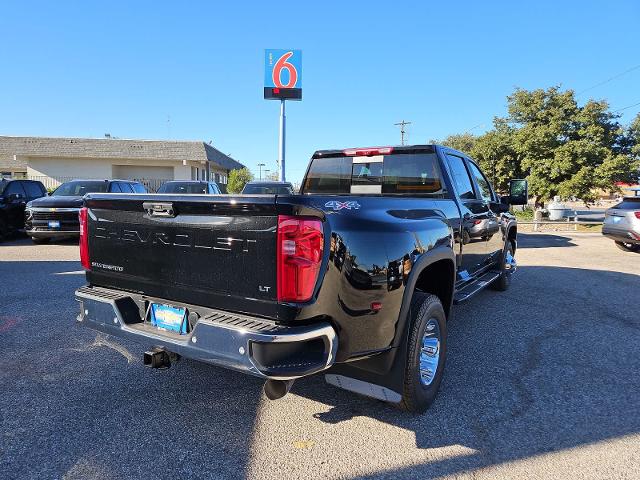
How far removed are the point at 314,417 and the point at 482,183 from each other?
384 centimetres

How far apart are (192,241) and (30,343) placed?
2.88 m

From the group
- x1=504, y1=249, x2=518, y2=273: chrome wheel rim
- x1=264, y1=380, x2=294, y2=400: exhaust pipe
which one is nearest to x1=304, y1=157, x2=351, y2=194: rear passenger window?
x1=264, y1=380, x2=294, y2=400: exhaust pipe

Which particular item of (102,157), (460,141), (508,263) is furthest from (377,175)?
(460,141)

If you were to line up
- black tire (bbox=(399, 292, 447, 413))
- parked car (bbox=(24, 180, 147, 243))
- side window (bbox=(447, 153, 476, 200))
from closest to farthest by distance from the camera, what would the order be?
black tire (bbox=(399, 292, 447, 413))
side window (bbox=(447, 153, 476, 200))
parked car (bbox=(24, 180, 147, 243))

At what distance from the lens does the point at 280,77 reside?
86.4 feet

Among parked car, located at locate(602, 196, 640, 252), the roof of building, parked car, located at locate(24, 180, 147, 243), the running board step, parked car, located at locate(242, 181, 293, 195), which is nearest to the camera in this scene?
the running board step

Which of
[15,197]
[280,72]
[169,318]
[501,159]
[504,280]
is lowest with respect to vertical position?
[504,280]

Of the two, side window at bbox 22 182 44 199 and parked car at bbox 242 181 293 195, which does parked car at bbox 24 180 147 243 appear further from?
parked car at bbox 242 181 293 195

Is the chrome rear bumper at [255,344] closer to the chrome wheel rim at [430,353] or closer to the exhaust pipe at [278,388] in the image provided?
the exhaust pipe at [278,388]

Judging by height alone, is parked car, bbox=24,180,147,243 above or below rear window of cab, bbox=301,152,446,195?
below

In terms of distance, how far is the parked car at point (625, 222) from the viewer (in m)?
11.4

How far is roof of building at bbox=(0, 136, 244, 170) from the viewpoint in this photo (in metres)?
31.8

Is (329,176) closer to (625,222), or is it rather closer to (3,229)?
(625,222)

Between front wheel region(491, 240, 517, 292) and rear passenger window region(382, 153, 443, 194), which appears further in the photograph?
front wheel region(491, 240, 517, 292)
